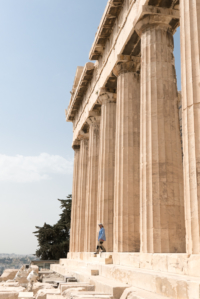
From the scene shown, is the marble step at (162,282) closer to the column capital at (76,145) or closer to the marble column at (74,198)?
the marble column at (74,198)

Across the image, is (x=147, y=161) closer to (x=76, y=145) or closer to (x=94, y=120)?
(x=94, y=120)

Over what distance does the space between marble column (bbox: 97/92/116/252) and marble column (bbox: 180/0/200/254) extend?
12.7m

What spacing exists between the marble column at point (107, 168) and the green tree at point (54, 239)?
104 feet

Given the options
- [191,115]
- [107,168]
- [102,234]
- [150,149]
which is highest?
[107,168]

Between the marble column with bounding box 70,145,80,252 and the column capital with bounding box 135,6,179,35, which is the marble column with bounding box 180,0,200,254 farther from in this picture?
the marble column with bounding box 70,145,80,252

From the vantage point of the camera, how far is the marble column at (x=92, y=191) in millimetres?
26750

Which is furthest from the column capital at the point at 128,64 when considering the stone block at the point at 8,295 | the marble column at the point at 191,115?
the stone block at the point at 8,295

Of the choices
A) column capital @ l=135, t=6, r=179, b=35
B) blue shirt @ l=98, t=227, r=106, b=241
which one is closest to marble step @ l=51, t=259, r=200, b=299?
blue shirt @ l=98, t=227, r=106, b=241

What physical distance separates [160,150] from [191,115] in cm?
372

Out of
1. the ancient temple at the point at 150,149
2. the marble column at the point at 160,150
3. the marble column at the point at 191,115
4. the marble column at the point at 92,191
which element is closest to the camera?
the marble column at the point at 191,115

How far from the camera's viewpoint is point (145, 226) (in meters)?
13.4

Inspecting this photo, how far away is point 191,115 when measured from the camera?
33.6 ft

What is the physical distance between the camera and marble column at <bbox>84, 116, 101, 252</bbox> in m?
26.8

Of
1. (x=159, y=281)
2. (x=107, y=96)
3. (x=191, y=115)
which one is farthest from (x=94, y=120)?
(x=159, y=281)
